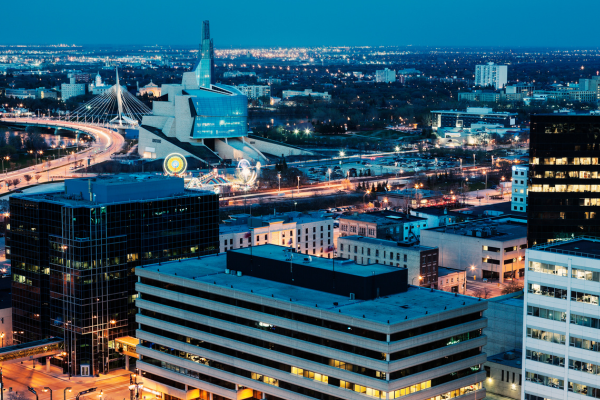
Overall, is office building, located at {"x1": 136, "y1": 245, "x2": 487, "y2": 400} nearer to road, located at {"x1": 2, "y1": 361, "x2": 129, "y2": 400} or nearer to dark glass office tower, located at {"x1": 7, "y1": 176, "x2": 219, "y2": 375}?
road, located at {"x1": 2, "y1": 361, "x2": 129, "y2": 400}

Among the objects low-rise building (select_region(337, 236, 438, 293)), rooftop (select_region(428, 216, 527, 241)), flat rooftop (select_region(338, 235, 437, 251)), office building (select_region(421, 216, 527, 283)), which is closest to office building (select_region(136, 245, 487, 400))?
low-rise building (select_region(337, 236, 438, 293))

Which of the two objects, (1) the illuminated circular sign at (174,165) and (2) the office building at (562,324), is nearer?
(2) the office building at (562,324)

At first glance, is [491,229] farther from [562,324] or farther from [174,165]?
[562,324]

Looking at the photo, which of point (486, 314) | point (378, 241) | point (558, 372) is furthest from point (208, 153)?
point (558, 372)

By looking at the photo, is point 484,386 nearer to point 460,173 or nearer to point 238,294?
point 238,294

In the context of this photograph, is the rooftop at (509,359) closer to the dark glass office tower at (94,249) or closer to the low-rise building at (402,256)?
the low-rise building at (402,256)

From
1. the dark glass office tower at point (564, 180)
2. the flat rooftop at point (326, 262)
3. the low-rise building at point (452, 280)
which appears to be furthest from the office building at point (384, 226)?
the flat rooftop at point (326, 262)
